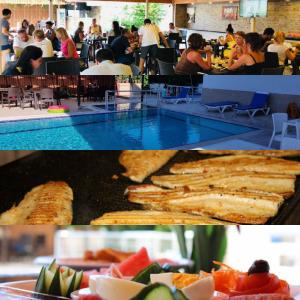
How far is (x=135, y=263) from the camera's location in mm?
1547

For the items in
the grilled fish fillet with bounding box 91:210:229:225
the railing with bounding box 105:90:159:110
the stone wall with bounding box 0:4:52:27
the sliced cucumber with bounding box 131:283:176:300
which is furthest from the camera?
the railing with bounding box 105:90:159:110

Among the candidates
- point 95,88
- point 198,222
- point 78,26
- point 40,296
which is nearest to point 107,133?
point 95,88

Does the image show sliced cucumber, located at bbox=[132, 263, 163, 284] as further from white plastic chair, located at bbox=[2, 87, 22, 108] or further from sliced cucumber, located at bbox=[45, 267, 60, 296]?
white plastic chair, located at bbox=[2, 87, 22, 108]

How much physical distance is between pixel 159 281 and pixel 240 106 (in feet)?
6.74

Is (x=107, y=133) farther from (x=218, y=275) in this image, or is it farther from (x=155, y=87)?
(x=218, y=275)

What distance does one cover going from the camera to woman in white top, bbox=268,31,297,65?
2.94m

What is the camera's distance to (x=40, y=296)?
1463mm

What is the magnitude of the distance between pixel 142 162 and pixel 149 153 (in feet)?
0.23

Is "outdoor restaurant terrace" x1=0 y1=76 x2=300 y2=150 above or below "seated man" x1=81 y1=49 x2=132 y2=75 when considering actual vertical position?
below

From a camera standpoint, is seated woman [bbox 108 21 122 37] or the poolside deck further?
the poolside deck

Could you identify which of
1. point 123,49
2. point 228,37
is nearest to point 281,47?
point 228,37

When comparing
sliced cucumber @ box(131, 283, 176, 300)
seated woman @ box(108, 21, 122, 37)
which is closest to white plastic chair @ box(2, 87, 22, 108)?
seated woman @ box(108, 21, 122, 37)

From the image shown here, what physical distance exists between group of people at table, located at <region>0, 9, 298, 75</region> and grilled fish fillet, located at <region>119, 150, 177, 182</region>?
116 cm

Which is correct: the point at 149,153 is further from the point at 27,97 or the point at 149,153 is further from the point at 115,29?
the point at 27,97
